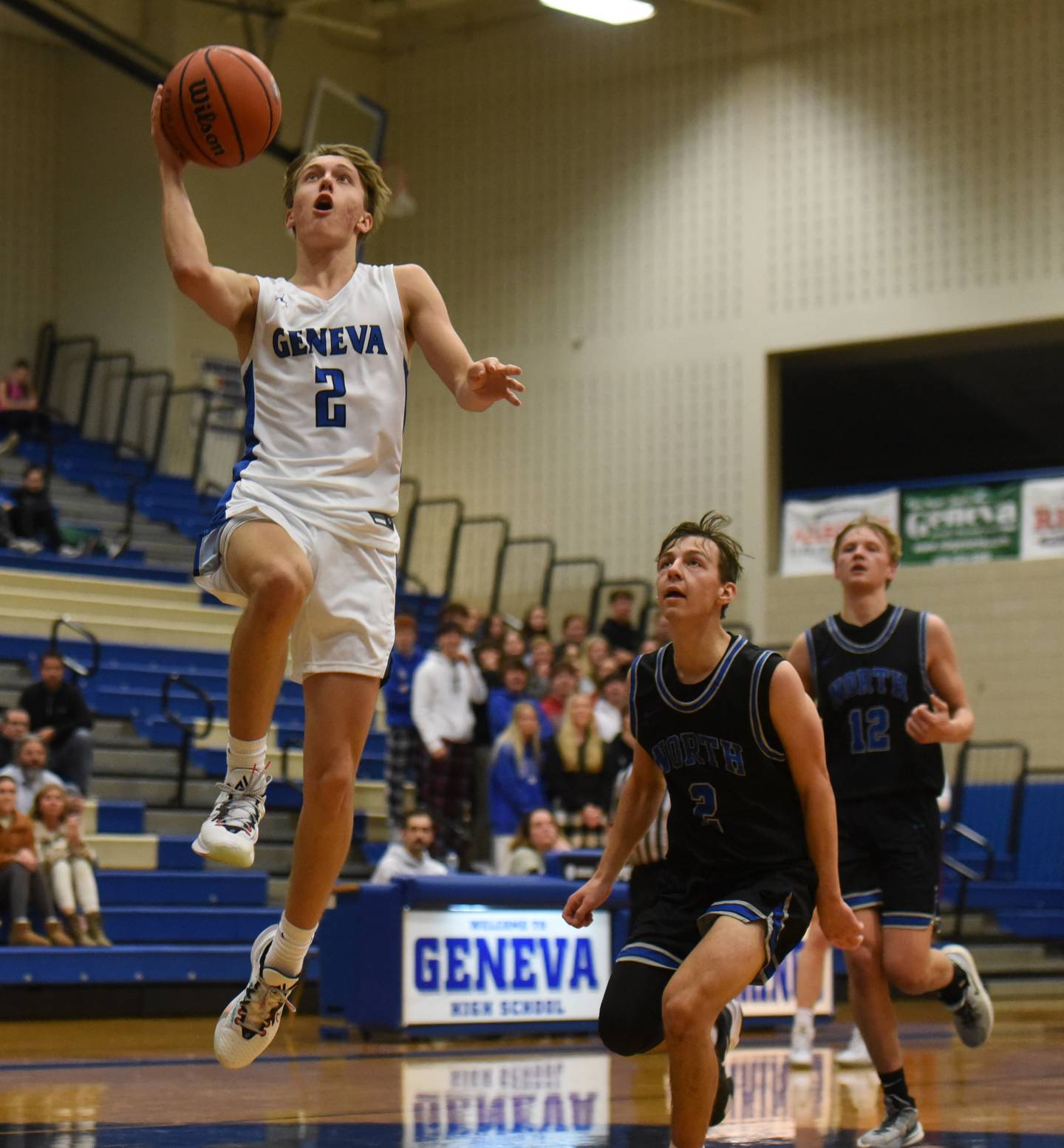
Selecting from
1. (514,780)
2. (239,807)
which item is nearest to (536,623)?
(514,780)

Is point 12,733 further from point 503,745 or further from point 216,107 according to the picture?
point 216,107

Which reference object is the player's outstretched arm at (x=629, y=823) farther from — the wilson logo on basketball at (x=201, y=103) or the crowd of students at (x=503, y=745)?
the crowd of students at (x=503, y=745)

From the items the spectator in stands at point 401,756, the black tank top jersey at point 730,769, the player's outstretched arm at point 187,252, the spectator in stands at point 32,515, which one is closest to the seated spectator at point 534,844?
the spectator in stands at point 401,756

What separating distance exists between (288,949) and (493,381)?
4.83 ft

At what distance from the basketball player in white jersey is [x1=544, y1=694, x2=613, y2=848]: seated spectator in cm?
779

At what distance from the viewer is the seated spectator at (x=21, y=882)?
10289 mm

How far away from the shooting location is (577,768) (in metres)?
12.5

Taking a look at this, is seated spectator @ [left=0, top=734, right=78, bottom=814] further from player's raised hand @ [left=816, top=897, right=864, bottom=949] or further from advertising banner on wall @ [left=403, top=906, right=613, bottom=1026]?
player's raised hand @ [left=816, top=897, right=864, bottom=949]

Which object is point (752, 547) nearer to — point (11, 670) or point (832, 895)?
point (11, 670)

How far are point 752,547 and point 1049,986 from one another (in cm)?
539

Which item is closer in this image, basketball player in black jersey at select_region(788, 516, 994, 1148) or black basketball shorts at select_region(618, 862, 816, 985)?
black basketball shorts at select_region(618, 862, 816, 985)

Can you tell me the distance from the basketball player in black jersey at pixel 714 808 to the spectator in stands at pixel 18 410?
13.1 metres

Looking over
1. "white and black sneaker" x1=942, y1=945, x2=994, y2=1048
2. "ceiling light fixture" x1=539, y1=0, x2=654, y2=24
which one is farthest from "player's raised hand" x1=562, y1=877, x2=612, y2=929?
"ceiling light fixture" x1=539, y1=0, x2=654, y2=24

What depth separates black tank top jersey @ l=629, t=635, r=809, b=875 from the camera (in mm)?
4719
